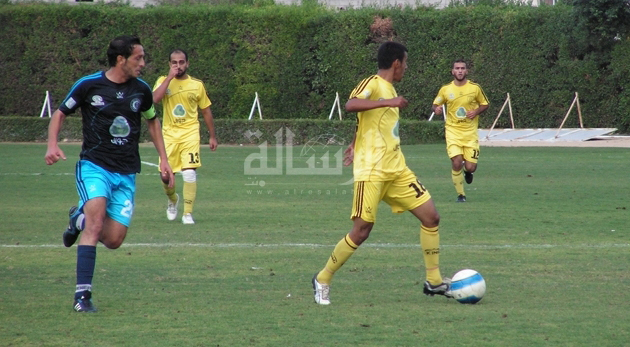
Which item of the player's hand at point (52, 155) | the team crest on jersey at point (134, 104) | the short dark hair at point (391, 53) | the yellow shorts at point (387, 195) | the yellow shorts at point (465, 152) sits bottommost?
the yellow shorts at point (465, 152)

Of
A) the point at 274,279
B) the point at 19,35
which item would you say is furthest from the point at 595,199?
the point at 19,35

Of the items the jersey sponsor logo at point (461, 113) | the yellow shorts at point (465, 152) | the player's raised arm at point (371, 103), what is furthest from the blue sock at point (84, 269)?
the jersey sponsor logo at point (461, 113)

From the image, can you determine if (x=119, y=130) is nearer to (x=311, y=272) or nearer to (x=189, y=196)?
(x=311, y=272)

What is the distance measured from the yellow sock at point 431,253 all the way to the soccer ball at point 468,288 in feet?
0.62

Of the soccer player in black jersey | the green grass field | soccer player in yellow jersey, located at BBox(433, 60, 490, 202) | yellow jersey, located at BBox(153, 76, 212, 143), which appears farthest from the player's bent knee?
the soccer player in black jersey

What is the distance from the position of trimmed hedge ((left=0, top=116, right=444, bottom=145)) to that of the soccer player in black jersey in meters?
22.6

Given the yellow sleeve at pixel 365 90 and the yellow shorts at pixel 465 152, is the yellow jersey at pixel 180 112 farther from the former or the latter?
the yellow sleeve at pixel 365 90

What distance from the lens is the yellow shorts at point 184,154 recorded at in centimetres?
1230

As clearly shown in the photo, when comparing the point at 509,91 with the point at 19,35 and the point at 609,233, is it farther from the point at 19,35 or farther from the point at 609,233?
the point at 609,233

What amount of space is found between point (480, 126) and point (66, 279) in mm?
25993

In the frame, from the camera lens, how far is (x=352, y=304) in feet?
23.1

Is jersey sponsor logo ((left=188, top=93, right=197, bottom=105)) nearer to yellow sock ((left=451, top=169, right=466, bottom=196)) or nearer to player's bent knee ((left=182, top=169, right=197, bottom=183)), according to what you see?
player's bent knee ((left=182, top=169, right=197, bottom=183))

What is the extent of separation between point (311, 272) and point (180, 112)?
477 centimetres

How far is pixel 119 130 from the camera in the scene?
23.0 feet
